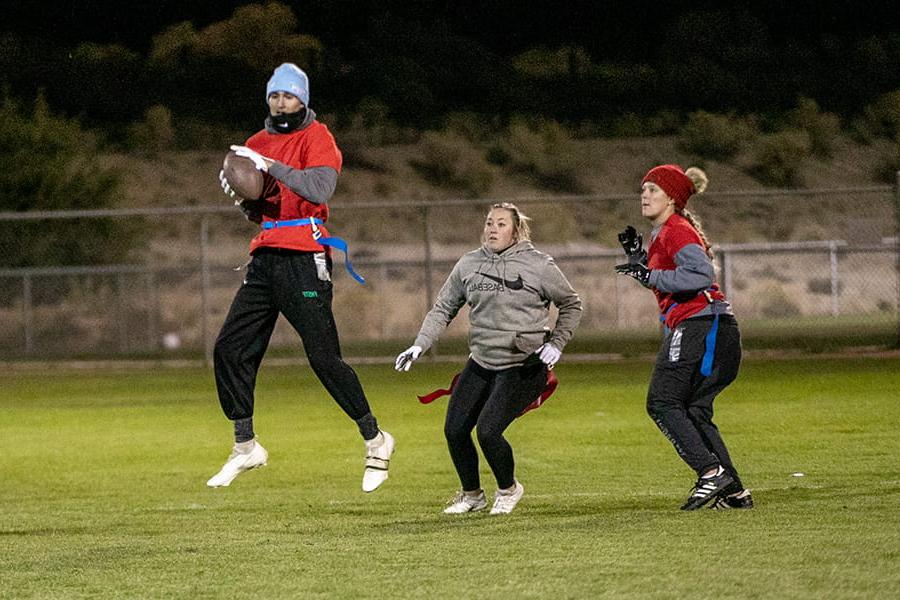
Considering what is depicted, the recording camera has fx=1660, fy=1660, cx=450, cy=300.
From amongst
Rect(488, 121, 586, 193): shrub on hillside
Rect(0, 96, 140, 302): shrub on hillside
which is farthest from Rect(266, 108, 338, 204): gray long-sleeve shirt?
Rect(488, 121, 586, 193): shrub on hillside

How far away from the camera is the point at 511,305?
30.8ft

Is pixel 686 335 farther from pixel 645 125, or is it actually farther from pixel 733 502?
pixel 645 125

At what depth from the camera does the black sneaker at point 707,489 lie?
909cm

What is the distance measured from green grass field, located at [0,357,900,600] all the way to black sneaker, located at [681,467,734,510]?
0.26 feet

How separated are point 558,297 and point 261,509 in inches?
89.2

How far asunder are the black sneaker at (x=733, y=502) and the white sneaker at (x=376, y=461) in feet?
6.02

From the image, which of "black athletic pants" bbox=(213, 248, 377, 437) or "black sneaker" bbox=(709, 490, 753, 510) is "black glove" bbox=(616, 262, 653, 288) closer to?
"black sneaker" bbox=(709, 490, 753, 510)

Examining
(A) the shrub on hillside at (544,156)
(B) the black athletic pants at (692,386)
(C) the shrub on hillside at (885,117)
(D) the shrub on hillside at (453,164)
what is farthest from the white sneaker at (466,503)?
(C) the shrub on hillside at (885,117)

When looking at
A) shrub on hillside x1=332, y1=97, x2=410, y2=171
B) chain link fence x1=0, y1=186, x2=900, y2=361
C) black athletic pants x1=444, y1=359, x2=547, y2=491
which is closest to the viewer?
black athletic pants x1=444, y1=359, x2=547, y2=491

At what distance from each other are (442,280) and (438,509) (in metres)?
28.2

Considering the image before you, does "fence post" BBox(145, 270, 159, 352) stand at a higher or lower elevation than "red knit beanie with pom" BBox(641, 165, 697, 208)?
lower

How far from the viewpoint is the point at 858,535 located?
7.98 m

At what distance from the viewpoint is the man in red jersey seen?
29.8ft

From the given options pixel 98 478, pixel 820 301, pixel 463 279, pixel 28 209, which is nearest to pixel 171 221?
pixel 28 209
